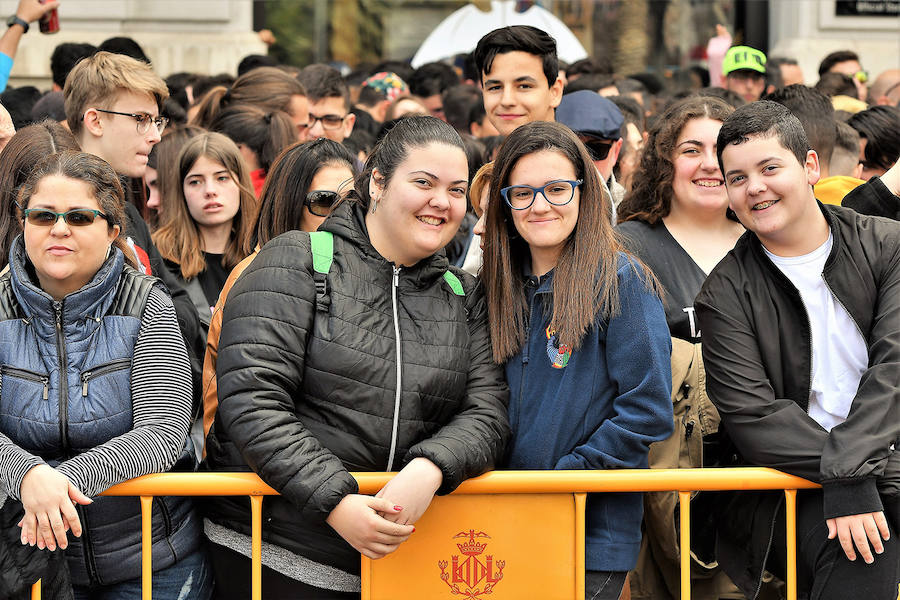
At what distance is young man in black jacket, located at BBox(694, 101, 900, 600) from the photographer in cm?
312

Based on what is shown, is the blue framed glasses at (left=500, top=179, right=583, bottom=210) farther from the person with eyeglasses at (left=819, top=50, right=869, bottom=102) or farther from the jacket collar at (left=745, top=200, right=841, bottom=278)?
the person with eyeglasses at (left=819, top=50, right=869, bottom=102)

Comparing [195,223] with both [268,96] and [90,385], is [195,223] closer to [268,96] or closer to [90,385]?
[268,96]

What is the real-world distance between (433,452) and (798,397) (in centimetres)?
120

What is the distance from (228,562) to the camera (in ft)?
10.9

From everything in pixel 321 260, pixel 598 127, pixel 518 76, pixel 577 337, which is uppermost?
pixel 518 76

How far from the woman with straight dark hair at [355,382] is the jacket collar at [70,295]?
15.0 inches

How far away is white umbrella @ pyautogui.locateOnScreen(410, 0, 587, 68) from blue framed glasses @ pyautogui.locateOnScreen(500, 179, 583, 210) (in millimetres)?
6840

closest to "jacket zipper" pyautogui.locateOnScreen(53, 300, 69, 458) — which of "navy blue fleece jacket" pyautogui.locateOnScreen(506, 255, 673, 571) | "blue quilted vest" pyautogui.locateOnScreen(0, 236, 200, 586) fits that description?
"blue quilted vest" pyautogui.locateOnScreen(0, 236, 200, 586)

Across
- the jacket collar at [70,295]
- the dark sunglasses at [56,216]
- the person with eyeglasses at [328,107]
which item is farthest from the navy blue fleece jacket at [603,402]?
the person with eyeglasses at [328,107]

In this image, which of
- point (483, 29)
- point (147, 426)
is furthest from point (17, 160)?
point (483, 29)

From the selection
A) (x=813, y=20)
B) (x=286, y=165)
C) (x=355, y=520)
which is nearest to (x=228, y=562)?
(x=355, y=520)

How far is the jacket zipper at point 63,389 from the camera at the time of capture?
306 centimetres

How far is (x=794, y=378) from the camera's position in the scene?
3.35m

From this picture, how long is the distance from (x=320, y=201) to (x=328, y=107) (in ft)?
9.13
